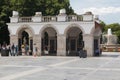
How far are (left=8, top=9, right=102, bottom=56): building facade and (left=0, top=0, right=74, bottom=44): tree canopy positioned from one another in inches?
360

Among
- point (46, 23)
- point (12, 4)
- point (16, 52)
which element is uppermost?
point (12, 4)

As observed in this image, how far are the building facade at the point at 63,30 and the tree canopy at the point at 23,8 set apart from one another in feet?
30.0

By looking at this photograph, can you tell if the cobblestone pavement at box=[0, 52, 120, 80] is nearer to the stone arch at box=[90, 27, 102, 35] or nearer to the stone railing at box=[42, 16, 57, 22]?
the stone arch at box=[90, 27, 102, 35]

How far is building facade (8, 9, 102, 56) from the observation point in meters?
40.7

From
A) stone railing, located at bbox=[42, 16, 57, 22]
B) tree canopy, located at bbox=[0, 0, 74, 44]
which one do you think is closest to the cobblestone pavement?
stone railing, located at bbox=[42, 16, 57, 22]

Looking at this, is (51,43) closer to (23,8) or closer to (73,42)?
(73,42)

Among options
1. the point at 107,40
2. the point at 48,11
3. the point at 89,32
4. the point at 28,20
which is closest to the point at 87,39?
the point at 89,32

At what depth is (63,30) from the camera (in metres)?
41.7

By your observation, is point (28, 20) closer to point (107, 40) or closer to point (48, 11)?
point (48, 11)

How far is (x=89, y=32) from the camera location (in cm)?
4059

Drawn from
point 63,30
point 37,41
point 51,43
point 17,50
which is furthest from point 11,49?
point 51,43

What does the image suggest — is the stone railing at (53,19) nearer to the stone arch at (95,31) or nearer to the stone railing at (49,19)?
the stone railing at (49,19)

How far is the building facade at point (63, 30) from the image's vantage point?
1602 inches

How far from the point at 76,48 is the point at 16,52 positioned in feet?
26.1
